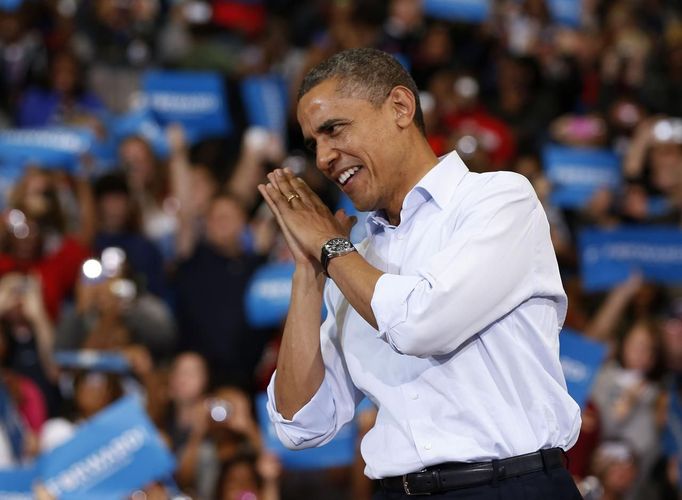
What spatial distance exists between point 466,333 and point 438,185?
0.33 m

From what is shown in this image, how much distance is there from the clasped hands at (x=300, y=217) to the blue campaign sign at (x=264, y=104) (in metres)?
4.85

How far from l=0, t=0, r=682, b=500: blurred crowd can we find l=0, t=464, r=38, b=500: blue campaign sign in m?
0.30

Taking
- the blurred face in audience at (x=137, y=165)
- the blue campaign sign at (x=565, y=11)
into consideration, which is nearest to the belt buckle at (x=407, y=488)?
the blurred face in audience at (x=137, y=165)

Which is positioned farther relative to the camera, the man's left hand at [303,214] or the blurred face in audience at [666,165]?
the blurred face in audience at [666,165]

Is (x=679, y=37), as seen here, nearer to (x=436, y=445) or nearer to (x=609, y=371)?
(x=609, y=371)

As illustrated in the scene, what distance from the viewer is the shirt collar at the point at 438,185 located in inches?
88.4

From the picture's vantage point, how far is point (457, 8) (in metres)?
8.18

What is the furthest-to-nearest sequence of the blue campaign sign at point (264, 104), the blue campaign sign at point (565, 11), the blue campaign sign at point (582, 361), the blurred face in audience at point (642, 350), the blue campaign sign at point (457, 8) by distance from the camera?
the blue campaign sign at point (565, 11) < the blue campaign sign at point (457, 8) < the blue campaign sign at point (264, 104) < the blurred face in audience at point (642, 350) < the blue campaign sign at point (582, 361)

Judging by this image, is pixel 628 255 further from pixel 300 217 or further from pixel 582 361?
pixel 300 217

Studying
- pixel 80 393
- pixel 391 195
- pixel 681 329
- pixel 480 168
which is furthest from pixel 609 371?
pixel 391 195

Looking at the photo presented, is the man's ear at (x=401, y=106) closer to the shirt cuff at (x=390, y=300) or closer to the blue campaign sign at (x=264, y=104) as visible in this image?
the shirt cuff at (x=390, y=300)

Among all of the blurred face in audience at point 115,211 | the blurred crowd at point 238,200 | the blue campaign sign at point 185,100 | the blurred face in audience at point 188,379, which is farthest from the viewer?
the blue campaign sign at point 185,100

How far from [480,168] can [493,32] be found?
11.8 ft

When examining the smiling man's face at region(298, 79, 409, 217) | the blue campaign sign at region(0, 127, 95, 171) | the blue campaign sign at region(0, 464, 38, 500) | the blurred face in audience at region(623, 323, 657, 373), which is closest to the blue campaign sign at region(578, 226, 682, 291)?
the blurred face in audience at region(623, 323, 657, 373)
